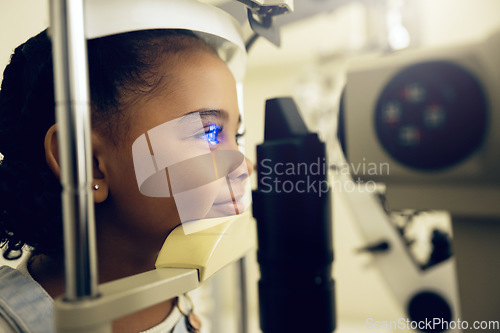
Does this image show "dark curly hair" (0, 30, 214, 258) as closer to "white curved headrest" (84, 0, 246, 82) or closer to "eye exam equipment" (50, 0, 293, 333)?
"white curved headrest" (84, 0, 246, 82)

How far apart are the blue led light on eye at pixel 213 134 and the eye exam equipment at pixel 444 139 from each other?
0.14 metres

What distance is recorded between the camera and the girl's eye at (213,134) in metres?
0.40

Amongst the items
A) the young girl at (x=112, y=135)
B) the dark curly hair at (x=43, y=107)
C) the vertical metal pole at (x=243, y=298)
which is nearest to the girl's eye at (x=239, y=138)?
the young girl at (x=112, y=135)

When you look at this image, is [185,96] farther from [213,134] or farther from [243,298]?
[243,298]

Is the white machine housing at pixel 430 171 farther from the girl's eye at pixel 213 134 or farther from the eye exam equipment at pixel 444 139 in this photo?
the girl's eye at pixel 213 134

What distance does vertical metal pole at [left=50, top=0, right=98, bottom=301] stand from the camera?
212mm

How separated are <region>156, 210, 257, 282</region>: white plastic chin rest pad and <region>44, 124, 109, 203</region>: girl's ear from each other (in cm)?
11

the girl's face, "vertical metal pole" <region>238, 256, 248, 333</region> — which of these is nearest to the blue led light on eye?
the girl's face

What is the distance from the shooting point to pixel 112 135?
1.36 feet

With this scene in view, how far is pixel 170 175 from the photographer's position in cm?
39

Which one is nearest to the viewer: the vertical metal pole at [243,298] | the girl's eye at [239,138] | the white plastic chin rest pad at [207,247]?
the white plastic chin rest pad at [207,247]

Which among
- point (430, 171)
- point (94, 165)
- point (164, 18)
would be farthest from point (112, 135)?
point (430, 171)

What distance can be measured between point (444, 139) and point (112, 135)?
0.35 metres

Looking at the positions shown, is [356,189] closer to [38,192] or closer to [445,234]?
[445,234]
